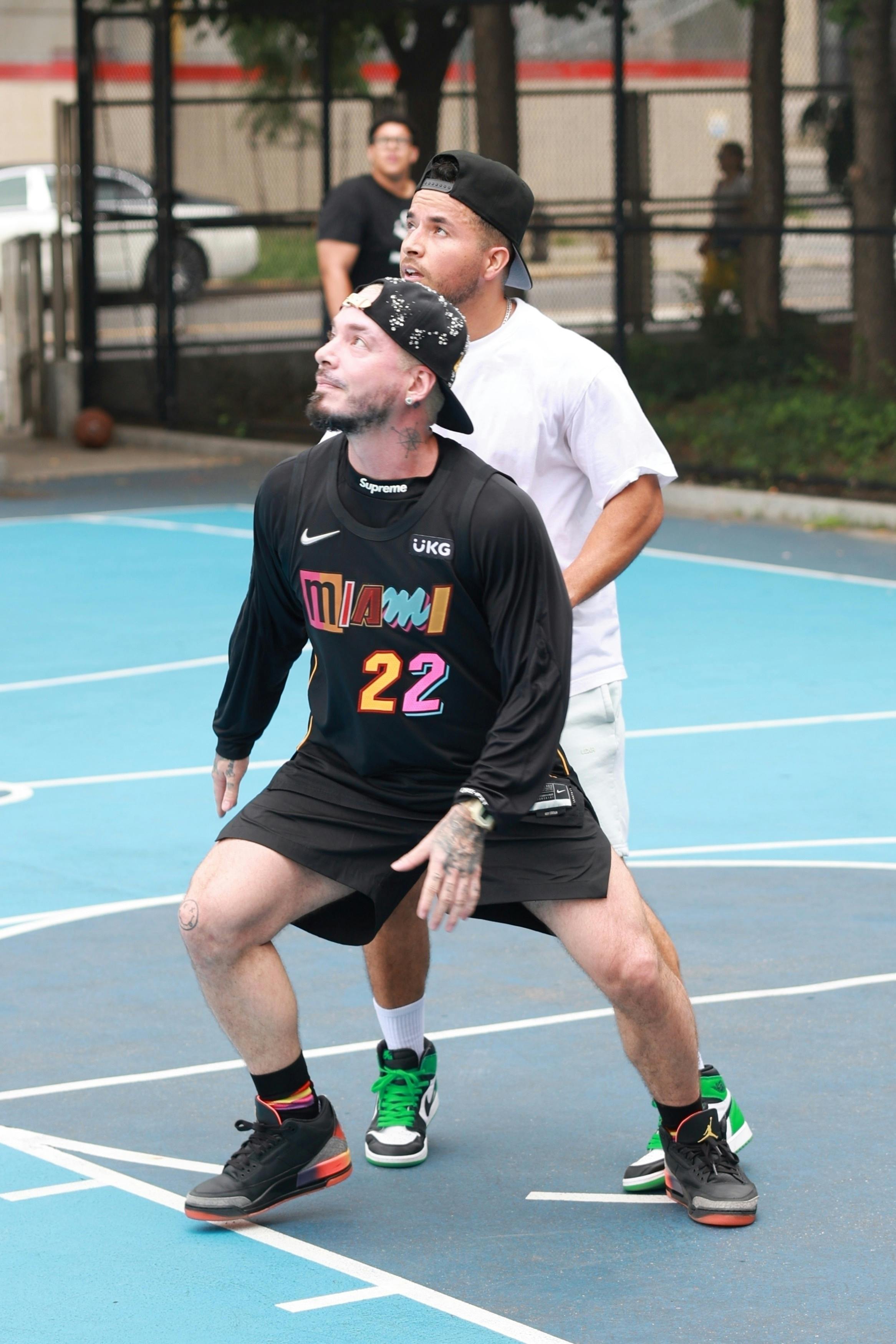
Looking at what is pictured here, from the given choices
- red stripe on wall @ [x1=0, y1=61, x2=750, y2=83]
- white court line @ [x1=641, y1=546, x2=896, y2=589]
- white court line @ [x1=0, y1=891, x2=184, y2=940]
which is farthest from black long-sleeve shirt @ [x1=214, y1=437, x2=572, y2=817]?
red stripe on wall @ [x1=0, y1=61, x2=750, y2=83]

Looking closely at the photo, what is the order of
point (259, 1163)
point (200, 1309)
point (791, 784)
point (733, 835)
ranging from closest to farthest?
point (200, 1309), point (259, 1163), point (733, 835), point (791, 784)

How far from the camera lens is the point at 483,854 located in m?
4.33

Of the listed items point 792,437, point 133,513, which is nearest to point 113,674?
point 133,513

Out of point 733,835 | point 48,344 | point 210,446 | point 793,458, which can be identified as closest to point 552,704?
point 733,835

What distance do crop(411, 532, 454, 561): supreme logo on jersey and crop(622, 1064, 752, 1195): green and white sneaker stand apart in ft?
4.29

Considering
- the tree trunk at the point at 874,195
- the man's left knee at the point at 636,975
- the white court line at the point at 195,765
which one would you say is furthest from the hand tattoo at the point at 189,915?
the tree trunk at the point at 874,195

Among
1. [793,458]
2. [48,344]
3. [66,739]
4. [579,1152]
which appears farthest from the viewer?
[48,344]

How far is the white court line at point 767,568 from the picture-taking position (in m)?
13.1

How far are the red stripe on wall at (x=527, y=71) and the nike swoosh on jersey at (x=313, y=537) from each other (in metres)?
13.6

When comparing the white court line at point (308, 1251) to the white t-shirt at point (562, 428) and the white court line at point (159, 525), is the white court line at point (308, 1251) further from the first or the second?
the white court line at point (159, 525)

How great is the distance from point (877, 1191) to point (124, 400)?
1685 cm

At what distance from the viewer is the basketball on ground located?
64.3 ft

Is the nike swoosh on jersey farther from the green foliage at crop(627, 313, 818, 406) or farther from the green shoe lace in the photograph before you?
the green foliage at crop(627, 313, 818, 406)

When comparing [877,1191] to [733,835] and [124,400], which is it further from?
[124,400]
